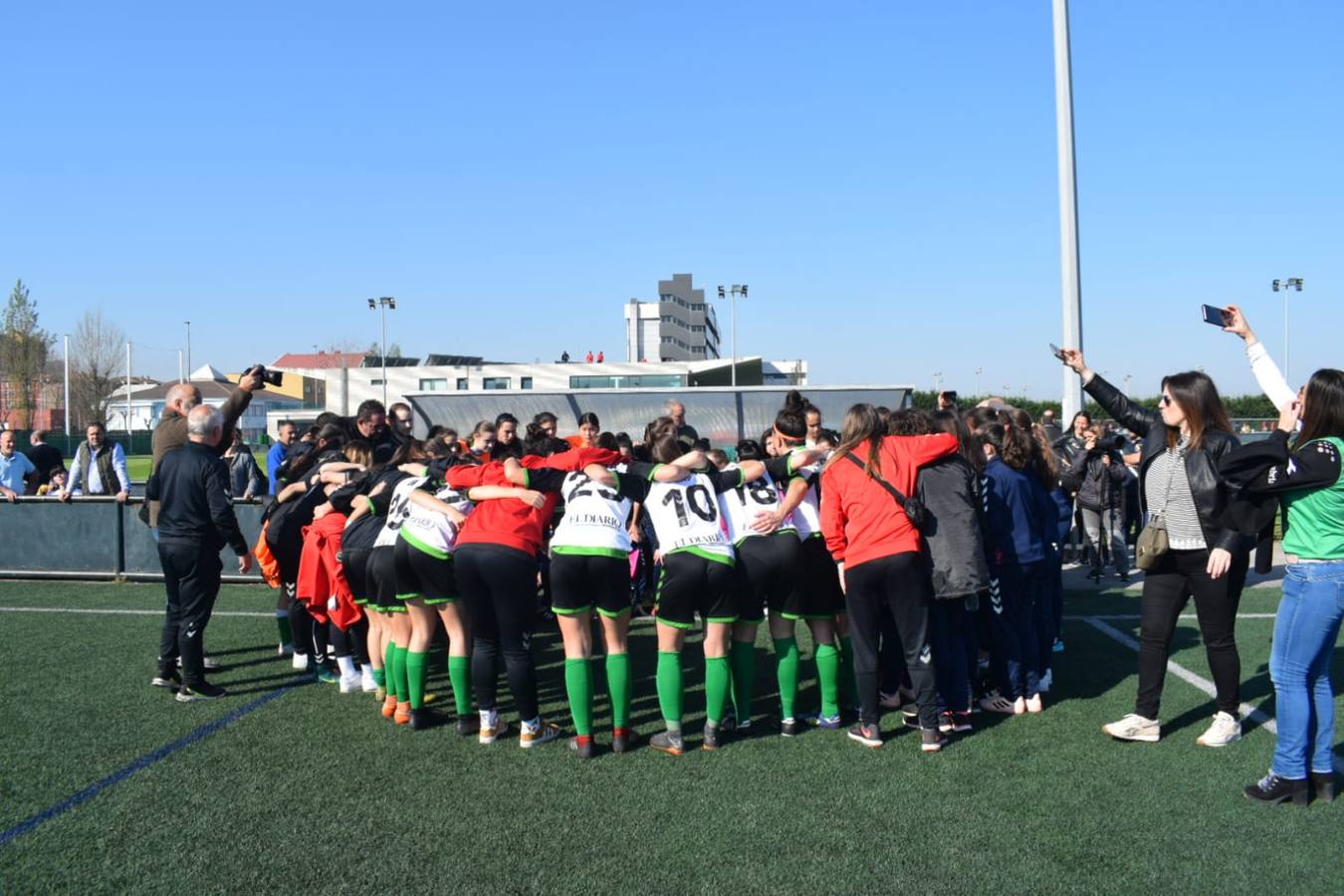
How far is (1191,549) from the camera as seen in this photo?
5.12 metres

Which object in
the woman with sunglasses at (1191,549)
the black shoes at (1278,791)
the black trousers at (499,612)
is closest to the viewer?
the black shoes at (1278,791)

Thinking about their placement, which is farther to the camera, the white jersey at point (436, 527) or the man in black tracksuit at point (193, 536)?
the man in black tracksuit at point (193, 536)

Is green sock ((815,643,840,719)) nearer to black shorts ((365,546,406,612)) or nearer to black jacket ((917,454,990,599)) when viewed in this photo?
black jacket ((917,454,990,599))

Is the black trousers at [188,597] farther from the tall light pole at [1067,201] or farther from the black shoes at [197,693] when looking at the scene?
the tall light pole at [1067,201]

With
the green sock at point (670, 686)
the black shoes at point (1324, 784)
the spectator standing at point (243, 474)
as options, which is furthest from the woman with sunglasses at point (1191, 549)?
the spectator standing at point (243, 474)

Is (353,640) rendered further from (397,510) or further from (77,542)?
(77,542)

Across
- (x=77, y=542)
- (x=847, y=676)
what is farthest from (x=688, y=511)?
(x=77, y=542)

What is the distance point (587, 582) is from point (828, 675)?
4.99 ft

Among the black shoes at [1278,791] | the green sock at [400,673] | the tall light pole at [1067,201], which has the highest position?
the tall light pole at [1067,201]

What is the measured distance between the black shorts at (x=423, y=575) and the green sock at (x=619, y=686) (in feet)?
3.26

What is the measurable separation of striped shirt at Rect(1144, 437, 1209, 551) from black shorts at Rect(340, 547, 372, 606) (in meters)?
4.53

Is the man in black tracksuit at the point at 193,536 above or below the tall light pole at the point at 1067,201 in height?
below

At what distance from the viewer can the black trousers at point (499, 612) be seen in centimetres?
536

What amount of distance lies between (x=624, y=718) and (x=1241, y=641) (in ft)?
17.2
